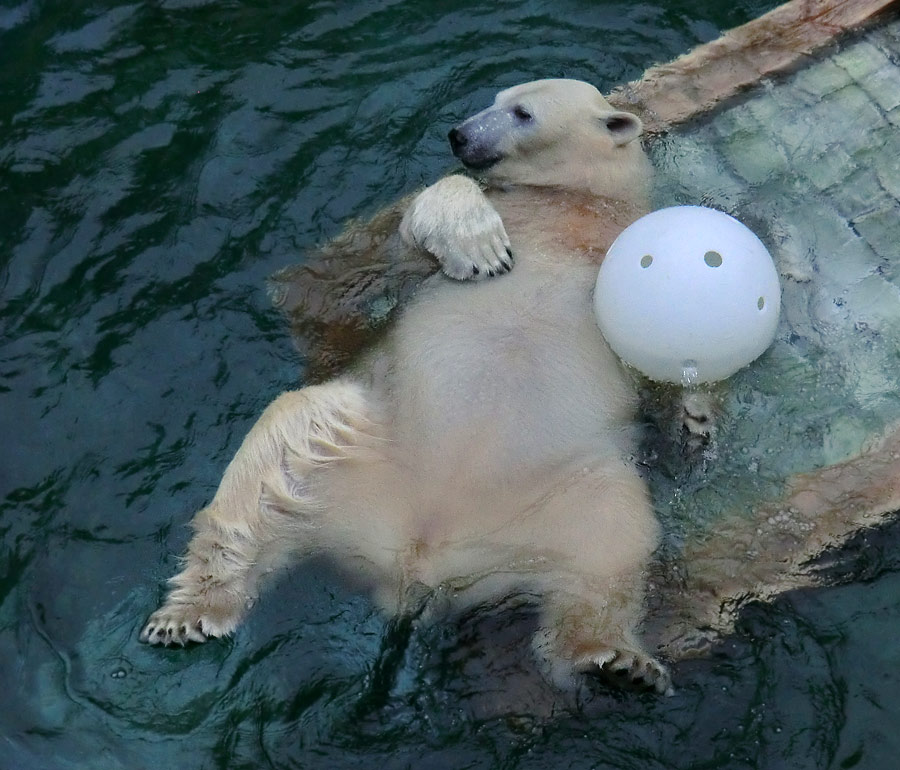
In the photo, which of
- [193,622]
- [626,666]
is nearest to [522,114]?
[626,666]

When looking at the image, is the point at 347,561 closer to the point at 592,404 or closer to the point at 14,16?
the point at 592,404

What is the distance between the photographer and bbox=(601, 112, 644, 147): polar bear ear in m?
4.63

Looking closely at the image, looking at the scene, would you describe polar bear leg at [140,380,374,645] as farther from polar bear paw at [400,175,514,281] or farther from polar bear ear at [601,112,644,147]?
polar bear ear at [601,112,644,147]

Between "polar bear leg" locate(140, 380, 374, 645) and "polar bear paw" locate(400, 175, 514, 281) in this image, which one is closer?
"polar bear leg" locate(140, 380, 374, 645)

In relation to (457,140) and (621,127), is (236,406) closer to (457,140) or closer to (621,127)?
(457,140)

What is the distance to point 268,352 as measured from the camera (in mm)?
4750

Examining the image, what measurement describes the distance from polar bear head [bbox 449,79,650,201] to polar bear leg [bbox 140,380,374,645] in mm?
1508

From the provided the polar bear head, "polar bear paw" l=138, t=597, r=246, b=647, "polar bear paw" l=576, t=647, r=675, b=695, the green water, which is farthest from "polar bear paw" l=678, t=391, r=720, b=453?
"polar bear paw" l=138, t=597, r=246, b=647

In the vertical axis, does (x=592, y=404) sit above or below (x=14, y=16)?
below

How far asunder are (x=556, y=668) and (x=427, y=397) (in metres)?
1.09

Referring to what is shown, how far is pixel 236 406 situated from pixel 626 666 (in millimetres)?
2020

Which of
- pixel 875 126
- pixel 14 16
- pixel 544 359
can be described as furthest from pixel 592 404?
pixel 14 16

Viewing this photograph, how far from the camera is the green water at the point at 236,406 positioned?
366 centimetres

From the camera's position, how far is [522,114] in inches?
187
